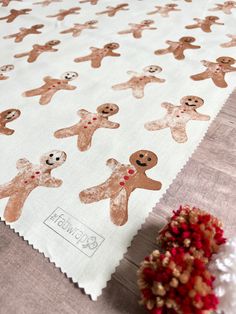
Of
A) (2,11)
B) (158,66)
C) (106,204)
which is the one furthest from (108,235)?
(2,11)

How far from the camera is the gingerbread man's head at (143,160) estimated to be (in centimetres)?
55

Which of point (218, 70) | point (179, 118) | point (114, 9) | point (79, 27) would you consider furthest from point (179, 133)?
point (114, 9)

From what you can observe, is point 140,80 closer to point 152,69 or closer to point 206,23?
point 152,69

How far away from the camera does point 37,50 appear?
927 millimetres

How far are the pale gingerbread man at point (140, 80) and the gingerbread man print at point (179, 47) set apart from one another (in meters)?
0.08

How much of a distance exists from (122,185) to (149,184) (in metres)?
0.05

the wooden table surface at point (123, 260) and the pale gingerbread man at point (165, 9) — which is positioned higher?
the pale gingerbread man at point (165, 9)

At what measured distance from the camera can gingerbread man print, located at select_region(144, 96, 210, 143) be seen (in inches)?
24.0

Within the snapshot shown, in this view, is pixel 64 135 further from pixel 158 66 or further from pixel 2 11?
pixel 2 11

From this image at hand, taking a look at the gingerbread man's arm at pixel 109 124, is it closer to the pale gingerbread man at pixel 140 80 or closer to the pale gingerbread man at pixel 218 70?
the pale gingerbread man at pixel 140 80

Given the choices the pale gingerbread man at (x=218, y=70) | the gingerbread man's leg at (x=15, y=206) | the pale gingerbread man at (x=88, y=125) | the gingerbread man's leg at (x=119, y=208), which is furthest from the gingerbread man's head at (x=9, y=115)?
the pale gingerbread man at (x=218, y=70)

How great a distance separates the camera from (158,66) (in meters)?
0.81

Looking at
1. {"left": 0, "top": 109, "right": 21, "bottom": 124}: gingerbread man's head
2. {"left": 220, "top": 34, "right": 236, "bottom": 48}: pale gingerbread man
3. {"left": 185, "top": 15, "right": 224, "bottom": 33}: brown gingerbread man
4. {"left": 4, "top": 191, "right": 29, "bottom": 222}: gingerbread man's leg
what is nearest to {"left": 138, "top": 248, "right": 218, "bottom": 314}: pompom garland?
→ {"left": 4, "top": 191, "right": 29, "bottom": 222}: gingerbread man's leg

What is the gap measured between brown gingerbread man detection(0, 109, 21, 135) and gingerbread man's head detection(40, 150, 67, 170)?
126mm
